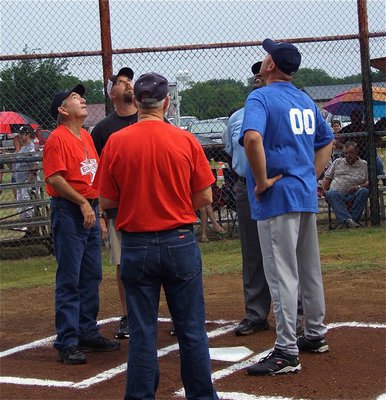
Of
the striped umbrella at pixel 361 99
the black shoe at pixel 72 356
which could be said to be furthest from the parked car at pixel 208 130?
the black shoe at pixel 72 356

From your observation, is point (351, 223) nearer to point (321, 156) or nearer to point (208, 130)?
point (208, 130)

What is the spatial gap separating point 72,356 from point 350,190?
24.1 ft

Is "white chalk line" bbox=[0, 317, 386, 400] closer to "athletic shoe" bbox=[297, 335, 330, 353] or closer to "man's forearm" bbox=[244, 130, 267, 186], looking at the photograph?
"athletic shoe" bbox=[297, 335, 330, 353]

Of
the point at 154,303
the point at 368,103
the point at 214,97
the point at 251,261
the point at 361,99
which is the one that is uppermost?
the point at 214,97

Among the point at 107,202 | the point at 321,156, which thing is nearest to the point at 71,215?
the point at 107,202

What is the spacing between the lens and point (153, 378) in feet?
15.8

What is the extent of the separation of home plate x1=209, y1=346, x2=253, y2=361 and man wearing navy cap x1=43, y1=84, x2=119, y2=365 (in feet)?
3.00

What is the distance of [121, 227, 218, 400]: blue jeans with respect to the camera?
477cm

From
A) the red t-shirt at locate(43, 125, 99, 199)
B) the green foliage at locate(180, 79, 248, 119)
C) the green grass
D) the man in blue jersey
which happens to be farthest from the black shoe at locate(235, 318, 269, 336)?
the green foliage at locate(180, 79, 248, 119)

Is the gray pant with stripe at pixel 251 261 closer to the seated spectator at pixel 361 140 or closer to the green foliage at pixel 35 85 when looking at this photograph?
the green foliage at pixel 35 85

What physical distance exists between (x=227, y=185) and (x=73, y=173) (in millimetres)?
6797

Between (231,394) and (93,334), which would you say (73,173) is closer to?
(93,334)

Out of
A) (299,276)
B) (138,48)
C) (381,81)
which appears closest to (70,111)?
(299,276)

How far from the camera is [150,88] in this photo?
486 cm
